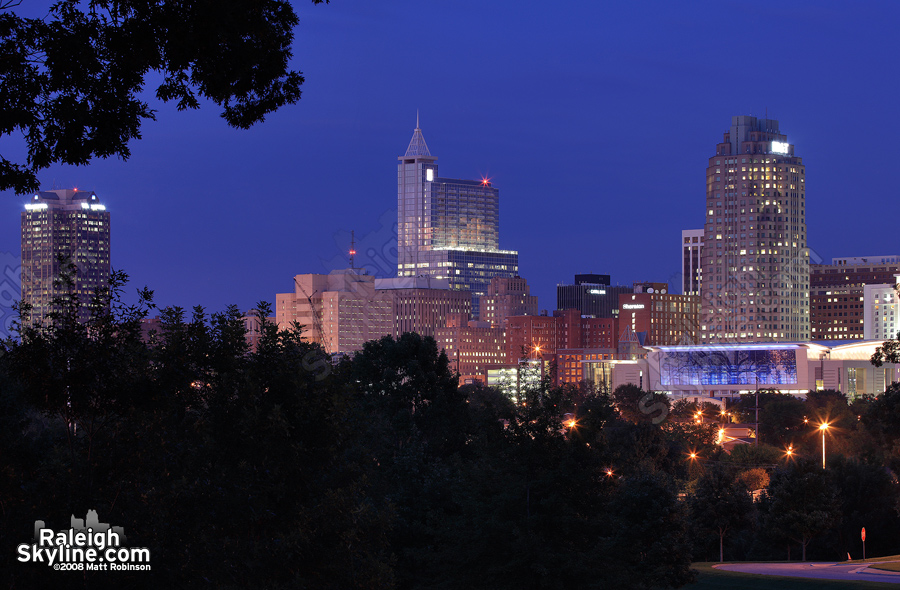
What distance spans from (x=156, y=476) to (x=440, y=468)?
93.8 ft

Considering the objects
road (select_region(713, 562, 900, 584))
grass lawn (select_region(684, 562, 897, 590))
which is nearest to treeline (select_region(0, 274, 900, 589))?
grass lawn (select_region(684, 562, 897, 590))

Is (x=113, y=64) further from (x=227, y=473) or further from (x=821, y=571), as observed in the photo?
(x=821, y=571)

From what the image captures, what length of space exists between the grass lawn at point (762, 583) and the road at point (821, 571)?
1.37m

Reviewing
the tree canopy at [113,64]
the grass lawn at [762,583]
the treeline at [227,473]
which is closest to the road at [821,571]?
the grass lawn at [762,583]

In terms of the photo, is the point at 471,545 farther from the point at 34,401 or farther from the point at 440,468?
Result: the point at 34,401

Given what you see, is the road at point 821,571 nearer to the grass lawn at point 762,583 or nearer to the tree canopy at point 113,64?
the grass lawn at point 762,583

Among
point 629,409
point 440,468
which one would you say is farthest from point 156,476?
point 629,409

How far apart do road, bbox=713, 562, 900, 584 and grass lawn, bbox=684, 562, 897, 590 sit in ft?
4.50

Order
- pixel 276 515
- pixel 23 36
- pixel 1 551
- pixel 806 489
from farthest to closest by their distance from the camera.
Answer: pixel 806 489, pixel 276 515, pixel 1 551, pixel 23 36

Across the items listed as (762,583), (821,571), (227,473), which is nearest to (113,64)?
(227,473)

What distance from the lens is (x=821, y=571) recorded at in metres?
52.5

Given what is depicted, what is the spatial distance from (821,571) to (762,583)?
642 cm

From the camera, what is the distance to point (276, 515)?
2106 centimetres

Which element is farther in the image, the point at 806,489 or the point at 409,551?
the point at 806,489
